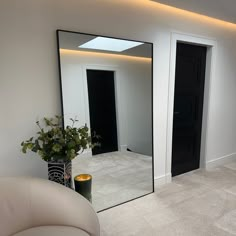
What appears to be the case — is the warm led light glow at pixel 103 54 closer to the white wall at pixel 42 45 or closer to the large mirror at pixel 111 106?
the large mirror at pixel 111 106

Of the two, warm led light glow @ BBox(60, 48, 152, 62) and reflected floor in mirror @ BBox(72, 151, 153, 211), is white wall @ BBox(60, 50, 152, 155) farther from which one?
reflected floor in mirror @ BBox(72, 151, 153, 211)

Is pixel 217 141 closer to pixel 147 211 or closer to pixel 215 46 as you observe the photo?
pixel 215 46

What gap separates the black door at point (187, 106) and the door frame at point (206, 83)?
0.06m

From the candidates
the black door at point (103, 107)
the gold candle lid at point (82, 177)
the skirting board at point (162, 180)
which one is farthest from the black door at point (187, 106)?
the gold candle lid at point (82, 177)

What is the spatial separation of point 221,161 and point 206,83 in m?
1.50

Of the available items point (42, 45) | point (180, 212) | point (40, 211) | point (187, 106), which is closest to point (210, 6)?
point (187, 106)

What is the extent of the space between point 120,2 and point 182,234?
8.07ft

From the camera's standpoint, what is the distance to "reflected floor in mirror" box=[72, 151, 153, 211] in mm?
2265

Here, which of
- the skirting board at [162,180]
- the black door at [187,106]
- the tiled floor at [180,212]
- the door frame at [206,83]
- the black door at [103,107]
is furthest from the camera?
the black door at [187,106]

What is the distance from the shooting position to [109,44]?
2.15 m

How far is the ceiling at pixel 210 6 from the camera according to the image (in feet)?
7.47

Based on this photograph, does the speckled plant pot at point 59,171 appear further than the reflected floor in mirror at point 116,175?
No

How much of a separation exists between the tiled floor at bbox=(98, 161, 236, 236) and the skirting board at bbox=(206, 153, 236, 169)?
470mm

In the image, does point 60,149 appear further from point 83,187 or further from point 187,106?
point 187,106
